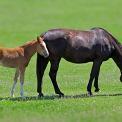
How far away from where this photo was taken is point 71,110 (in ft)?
52.7

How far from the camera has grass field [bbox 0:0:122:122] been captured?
15.5 metres

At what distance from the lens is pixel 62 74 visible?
2698cm

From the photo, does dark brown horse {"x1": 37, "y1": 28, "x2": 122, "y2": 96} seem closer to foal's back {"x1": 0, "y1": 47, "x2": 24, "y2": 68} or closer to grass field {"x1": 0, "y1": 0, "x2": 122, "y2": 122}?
foal's back {"x1": 0, "y1": 47, "x2": 24, "y2": 68}

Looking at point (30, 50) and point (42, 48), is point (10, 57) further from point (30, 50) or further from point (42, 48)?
point (42, 48)

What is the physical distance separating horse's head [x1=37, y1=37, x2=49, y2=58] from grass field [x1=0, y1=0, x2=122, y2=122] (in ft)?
4.39

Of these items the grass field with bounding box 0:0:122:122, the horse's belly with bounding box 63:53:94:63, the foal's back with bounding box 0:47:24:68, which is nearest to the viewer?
the grass field with bounding box 0:0:122:122

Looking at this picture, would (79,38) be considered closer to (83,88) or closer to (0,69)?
(83,88)

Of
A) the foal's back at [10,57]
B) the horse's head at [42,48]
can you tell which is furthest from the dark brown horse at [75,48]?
the foal's back at [10,57]

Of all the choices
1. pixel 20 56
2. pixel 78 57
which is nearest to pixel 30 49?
pixel 20 56

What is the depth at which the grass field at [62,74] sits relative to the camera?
1548cm

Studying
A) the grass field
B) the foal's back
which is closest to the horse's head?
the foal's back

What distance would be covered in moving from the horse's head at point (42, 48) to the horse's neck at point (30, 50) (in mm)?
191

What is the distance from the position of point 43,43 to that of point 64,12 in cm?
3234

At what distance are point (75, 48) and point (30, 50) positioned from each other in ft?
4.71
